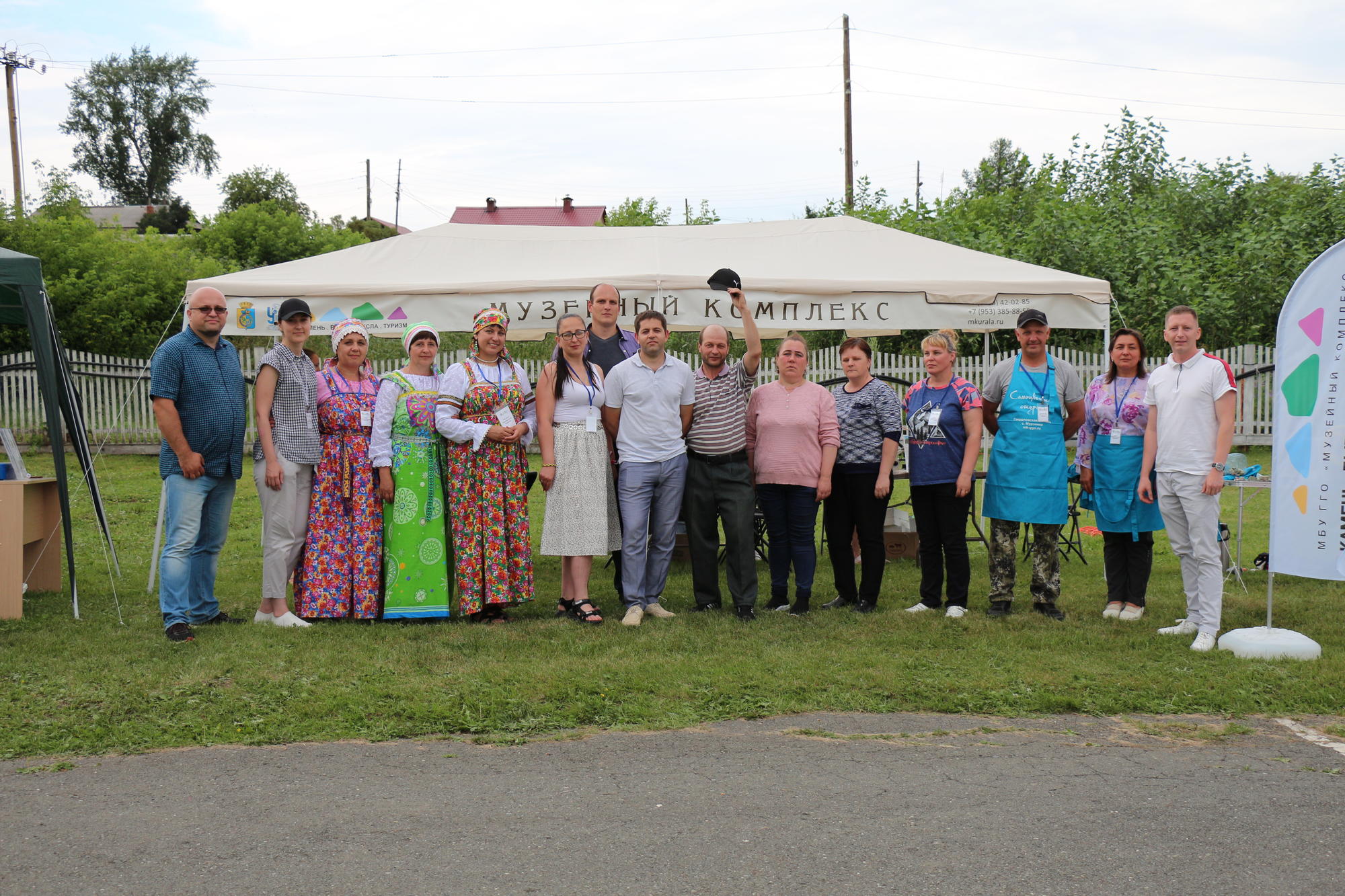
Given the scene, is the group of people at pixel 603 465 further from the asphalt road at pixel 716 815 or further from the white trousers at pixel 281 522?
the asphalt road at pixel 716 815

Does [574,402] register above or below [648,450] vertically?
above

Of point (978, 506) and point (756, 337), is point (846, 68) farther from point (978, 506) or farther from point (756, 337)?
point (756, 337)

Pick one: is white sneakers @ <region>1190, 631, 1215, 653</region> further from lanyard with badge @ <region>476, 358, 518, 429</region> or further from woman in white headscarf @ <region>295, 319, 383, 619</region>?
woman in white headscarf @ <region>295, 319, 383, 619</region>

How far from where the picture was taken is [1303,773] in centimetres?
399

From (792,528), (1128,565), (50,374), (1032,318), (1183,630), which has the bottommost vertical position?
(1183,630)

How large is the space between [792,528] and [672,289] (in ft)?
6.74

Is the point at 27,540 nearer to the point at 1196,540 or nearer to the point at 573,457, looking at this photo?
the point at 573,457

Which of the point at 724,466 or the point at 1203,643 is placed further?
the point at 724,466

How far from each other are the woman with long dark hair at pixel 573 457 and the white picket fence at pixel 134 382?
38.7ft

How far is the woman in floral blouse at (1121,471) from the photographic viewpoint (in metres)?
6.52

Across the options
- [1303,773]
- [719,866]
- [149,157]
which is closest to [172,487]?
[719,866]

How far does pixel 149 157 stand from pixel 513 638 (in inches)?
2272

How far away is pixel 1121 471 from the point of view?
6.54 metres

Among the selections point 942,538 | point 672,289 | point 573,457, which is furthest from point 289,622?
point 942,538
